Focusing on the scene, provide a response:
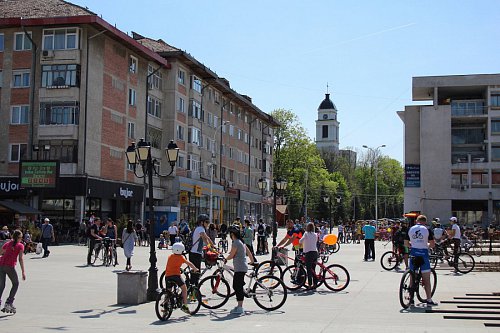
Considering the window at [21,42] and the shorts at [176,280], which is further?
the window at [21,42]

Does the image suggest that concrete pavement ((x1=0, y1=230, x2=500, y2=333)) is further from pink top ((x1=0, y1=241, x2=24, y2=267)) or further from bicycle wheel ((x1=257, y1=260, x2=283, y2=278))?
bicycle wheel ((x1=257, y1=260, x2=283, y2=278))

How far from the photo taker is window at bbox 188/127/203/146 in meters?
59.9

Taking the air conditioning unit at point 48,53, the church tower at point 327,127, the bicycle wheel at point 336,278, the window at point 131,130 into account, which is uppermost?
the church tower at point 327,127

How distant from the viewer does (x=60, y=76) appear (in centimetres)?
4400

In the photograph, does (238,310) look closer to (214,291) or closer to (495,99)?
(214,291)

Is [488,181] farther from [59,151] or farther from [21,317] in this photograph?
[21,317]

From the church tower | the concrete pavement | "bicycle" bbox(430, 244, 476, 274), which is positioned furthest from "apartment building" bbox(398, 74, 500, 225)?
the church tower

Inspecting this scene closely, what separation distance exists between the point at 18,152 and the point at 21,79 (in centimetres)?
508

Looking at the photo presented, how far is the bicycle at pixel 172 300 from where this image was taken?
11750mm

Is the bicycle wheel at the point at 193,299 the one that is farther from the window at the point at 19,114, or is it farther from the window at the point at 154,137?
the window at the point at 154,137

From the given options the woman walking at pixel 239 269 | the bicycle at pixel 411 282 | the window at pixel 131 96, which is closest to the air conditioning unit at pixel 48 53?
Answer: the window at pixel 131 96

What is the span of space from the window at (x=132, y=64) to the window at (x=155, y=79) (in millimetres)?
1901

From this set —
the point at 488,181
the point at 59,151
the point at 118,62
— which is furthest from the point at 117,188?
the point at 488,181

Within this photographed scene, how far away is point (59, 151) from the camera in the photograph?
43.9 meters
